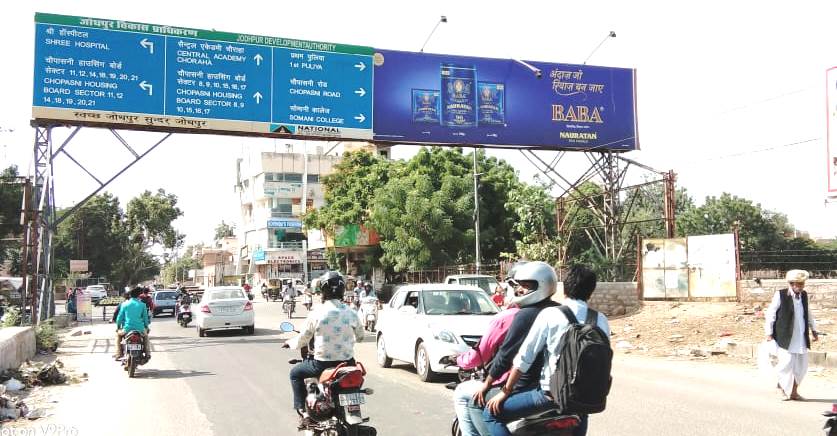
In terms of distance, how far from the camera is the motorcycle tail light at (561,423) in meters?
4.07

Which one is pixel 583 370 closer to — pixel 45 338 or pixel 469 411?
pixel 469 411

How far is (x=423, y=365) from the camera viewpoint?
11281 mm

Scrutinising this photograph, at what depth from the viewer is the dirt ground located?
14.7 m

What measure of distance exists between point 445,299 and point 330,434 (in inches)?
251

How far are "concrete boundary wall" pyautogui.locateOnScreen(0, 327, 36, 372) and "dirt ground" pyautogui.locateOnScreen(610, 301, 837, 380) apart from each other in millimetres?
12358

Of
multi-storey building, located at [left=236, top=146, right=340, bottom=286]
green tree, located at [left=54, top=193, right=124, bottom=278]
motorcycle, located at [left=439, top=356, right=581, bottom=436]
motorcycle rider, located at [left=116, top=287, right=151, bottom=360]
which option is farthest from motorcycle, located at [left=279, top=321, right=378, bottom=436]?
green tree, located at [left=54, top=193, right=124, bottom=278]

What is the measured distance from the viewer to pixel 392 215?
34906 millimetres

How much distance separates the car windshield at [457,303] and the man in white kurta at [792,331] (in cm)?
423

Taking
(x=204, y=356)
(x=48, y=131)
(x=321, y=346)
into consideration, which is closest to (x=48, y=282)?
(x=48, y=131)

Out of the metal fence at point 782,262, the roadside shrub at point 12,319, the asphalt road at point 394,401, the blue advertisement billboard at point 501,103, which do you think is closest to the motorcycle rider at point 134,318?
the asphalt road at point 394,401

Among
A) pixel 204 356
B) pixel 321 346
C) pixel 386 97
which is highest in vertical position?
pixel 386 97

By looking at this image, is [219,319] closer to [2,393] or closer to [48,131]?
[48,131]

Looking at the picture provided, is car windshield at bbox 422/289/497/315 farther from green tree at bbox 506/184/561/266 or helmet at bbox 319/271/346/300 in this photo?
green tree at bbox 506/184/561/266

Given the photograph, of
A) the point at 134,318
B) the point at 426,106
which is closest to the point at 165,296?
the point at 426,106
